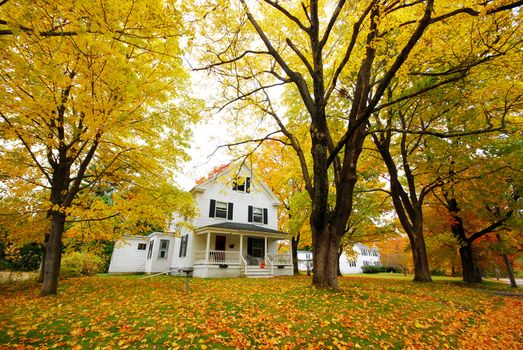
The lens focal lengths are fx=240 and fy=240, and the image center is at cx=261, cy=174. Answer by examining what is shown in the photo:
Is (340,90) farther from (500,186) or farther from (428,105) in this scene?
(500,186)

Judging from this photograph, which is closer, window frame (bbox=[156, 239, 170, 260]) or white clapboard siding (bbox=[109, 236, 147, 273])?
window frame (bbox=[156, 239, 170, 260])

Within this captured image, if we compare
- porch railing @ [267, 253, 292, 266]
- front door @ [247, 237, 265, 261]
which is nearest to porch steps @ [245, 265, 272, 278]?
porch railing @ [267, 253, 292, 266]

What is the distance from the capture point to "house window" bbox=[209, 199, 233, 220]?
61.6ft

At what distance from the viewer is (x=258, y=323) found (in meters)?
4.82

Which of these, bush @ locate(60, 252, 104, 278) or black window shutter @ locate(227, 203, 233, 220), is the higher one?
black window shutter @ locate(227, 203, 233, 220)

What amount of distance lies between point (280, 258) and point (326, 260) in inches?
491

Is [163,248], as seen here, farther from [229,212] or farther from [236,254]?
[236,254]

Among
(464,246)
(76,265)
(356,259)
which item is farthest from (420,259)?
(356,259)

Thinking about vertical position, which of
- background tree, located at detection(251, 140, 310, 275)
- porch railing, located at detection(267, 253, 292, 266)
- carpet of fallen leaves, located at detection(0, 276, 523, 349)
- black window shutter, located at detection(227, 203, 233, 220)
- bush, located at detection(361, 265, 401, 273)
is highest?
background tree, located at detection(251, 140, 310, 275)

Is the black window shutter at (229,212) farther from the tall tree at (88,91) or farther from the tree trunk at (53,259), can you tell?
the tree trunk at (53,259)

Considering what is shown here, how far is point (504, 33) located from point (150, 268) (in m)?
25.4

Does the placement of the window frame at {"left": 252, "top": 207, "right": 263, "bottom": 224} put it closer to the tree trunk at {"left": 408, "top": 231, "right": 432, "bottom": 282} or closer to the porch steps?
the porch steps

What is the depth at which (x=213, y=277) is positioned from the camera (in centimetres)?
1611

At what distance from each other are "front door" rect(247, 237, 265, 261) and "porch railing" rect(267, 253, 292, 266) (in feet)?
2.69
